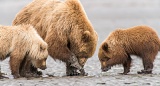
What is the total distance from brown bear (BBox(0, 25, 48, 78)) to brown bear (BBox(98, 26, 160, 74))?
164cm

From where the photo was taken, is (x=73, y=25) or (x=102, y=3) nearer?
(x=73, y=25)

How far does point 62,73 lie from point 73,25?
5.65 feet

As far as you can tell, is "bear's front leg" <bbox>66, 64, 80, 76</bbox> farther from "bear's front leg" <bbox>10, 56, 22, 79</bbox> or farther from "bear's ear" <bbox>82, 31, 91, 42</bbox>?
"bear's front leg" <bbox>10, 56, 22, 79</bbox>

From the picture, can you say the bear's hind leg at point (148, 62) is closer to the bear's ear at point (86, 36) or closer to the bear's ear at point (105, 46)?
the bear's ear at point (105, 46)

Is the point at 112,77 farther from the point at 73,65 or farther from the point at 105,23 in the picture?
the point at 105,23

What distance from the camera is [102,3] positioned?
3475 cm

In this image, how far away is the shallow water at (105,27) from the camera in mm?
13019

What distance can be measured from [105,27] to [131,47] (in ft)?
44.2

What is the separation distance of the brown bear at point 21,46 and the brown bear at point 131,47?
5.37 feet

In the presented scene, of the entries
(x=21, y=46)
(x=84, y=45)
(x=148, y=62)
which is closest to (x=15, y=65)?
(x=21, y=46)

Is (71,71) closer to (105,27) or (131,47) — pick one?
(131,47)

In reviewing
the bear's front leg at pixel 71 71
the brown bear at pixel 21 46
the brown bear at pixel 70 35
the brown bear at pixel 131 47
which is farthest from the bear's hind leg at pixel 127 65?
the brown bear at pixel 21 46

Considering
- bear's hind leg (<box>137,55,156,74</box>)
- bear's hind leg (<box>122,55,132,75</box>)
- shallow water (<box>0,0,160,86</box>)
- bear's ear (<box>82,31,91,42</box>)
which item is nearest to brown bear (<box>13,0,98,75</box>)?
bear's ear (<box>82,31,91,42</box>)

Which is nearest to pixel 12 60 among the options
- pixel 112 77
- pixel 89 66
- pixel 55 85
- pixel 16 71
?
pixel 16 71
